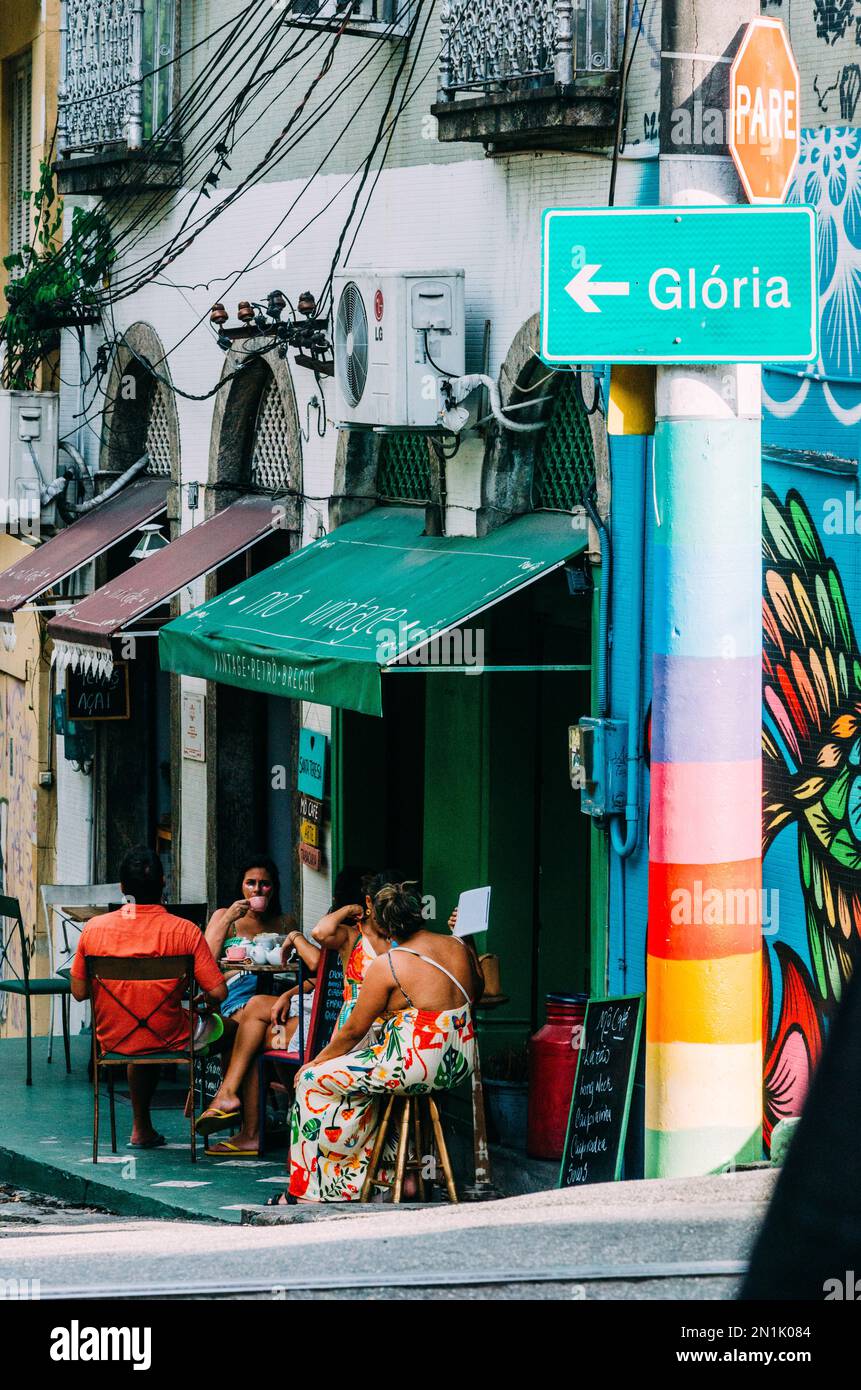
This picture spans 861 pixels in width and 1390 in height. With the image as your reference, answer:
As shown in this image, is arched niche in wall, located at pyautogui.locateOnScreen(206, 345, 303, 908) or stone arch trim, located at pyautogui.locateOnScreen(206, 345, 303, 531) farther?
arched niche in wall, located at pyautogui.locateOnScreen(206, 345, 303, 908)

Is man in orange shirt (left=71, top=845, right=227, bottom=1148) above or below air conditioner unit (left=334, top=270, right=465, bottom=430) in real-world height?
below

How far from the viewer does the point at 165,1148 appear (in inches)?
414

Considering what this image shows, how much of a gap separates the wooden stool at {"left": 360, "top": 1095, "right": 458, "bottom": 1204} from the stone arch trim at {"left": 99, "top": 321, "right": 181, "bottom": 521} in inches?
264

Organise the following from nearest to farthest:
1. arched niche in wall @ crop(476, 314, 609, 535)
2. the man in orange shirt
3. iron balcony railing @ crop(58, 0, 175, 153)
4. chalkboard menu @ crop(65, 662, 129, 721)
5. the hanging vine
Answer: arched niche in wall @ crop(476, 314, 609, 535)
the man in orange shirt
iron balcony railing @ crop(58, 0, 175, 153)
chalkboard menu @ crop(65, 662, 129, 721)
the hanging vine

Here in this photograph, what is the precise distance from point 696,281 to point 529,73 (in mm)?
4072

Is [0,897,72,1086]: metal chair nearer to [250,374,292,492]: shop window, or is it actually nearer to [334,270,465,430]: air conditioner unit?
[250,374,292,492]: shop window

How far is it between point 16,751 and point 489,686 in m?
7.13

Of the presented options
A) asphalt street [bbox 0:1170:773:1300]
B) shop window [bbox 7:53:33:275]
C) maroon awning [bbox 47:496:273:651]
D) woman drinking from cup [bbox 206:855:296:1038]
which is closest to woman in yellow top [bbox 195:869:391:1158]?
woman drinking from cup [bbox 206:855:296:1038]

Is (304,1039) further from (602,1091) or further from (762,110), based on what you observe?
(762,110)

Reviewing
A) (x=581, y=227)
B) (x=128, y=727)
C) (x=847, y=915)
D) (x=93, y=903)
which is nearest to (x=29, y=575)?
(x=128, y=727)

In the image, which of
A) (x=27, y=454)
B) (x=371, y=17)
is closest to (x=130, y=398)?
(x=27, y=454)

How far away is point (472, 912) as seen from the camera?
9.03m

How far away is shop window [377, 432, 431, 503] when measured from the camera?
38.0 ft

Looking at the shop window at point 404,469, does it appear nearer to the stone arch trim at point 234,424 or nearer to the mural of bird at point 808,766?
the stone arch trim at point 234,424
